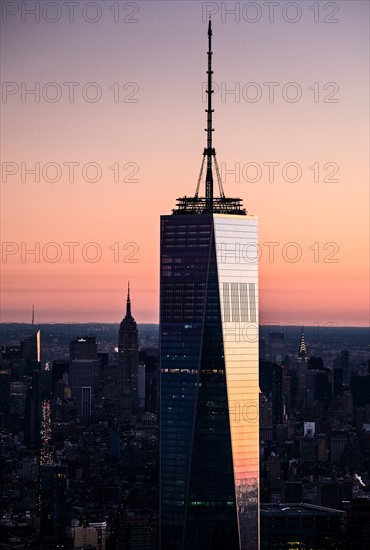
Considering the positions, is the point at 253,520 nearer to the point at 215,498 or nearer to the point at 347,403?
the point at 215,498

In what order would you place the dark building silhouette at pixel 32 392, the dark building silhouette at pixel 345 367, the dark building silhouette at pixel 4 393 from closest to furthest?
the dark building silhouette at pixel 32 392
the dark building silhouette at pixel 4 393
the dark building silhouette at pixel 345 367

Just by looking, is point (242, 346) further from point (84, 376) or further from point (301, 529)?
point (84, 376)

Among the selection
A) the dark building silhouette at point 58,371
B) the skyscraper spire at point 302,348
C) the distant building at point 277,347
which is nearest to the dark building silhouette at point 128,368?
the dark building silhouette at point 58,371

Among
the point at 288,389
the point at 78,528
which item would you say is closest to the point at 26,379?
the point at 288,389

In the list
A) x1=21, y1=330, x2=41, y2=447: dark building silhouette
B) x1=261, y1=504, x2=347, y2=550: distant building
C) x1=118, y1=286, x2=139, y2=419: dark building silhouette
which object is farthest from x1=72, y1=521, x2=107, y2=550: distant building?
x1=118, y1=286, x2=139, y2=419: dark building silhouette

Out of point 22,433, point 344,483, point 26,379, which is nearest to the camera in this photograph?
point 344,483

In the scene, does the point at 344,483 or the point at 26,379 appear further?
the point at 26,379

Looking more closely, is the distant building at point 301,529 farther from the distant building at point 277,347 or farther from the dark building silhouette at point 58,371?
the dark building silhouette at point 58,371
